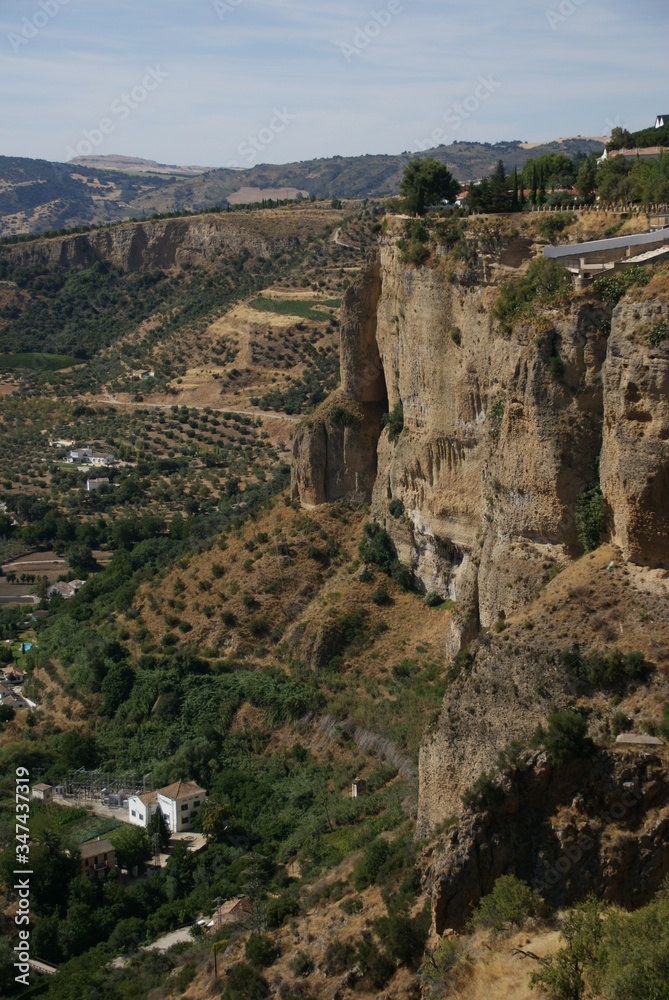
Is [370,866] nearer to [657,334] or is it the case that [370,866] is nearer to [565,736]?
[565,736]

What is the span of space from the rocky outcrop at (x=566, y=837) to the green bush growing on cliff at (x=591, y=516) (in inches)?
202

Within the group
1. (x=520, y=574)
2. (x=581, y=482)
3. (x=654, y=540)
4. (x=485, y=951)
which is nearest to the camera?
(x=485, y=951)

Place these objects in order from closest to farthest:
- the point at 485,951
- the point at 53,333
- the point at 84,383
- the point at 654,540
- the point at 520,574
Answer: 1. the point at 485,951
2. the point at 654,540
3. the point at 520,574
4. the point at 84,383
5. the point at 53,333

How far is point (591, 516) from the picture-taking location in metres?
22.2

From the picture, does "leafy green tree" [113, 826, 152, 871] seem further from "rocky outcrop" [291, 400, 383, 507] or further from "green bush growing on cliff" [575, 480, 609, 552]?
"green bush growing on cliff" [575, 480, 609, 552]

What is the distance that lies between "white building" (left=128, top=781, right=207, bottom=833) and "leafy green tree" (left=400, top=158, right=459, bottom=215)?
18.4 m

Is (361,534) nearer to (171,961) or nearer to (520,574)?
(520,574)

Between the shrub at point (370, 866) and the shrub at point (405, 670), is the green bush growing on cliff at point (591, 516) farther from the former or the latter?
the shrub at point (405, 670)

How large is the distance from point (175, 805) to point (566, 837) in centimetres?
1545

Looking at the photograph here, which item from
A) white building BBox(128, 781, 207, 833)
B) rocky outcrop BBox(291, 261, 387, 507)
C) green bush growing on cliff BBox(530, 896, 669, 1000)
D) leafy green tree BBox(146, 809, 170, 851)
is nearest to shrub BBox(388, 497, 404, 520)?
rocky outcrop BBox(291, 261, 387, 507)

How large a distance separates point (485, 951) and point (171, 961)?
9618 mm

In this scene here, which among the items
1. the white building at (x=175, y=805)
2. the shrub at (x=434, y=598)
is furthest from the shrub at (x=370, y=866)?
the shrub at (x=434, y=598)

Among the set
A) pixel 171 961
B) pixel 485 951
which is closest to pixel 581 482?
pixel 485 951

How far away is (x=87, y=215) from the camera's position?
645 ft
